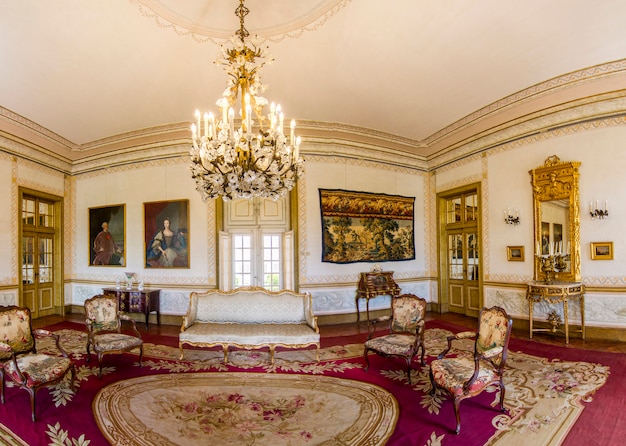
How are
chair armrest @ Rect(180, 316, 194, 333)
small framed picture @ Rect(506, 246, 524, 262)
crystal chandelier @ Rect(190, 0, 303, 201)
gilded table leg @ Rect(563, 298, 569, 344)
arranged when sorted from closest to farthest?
crystal chandelier @ Rect(190, 0, 303, 201) → chair armrest @ Rect(180, 316, 194, 333) → gilded table leg @ Rect(563, 298, 569, 344) → small framed picture @ Rect(506, 246, 524, 262)

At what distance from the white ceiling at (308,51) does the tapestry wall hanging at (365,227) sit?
226 cm

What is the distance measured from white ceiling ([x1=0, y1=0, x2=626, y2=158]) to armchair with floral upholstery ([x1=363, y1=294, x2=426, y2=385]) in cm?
334

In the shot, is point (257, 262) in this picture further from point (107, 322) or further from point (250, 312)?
point (107, 322)

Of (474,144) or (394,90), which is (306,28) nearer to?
(394,90)

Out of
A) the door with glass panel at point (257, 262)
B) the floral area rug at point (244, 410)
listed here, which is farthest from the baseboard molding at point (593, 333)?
the door with glass panel at point (257, 262)

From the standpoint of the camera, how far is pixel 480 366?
11.5 ft

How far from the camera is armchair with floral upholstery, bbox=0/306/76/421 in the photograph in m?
3.33

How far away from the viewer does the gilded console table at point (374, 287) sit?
743cm

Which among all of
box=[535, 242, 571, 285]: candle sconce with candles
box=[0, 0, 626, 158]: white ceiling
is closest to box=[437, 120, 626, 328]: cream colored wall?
box=[535, 242, 571, 285]: candle sconce with candles

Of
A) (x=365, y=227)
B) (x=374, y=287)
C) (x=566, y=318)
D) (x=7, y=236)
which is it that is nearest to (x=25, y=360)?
(x=7, y=236)

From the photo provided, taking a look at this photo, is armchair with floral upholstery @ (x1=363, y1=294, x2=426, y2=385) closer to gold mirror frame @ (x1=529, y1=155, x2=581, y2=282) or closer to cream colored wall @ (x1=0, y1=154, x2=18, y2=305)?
gold mirror frame @ (x1=529, y1=155, x2=581, y2=282)

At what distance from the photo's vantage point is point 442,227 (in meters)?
8.60

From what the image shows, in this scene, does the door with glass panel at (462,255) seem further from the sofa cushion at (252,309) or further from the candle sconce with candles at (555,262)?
the sofa cushion at (252,309)

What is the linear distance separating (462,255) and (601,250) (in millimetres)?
2775
